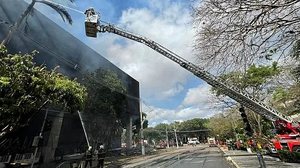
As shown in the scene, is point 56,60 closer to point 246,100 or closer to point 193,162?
point 193,162

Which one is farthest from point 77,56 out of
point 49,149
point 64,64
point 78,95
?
point 78,95

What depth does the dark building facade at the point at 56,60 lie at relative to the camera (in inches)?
888

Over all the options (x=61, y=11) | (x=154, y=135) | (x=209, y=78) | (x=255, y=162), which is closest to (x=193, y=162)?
(x=255, y=162)

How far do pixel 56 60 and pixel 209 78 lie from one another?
50.9ft

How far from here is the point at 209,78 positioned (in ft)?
56.4

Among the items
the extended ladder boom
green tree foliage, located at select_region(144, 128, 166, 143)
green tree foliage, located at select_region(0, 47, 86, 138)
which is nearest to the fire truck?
the extended ladder boom

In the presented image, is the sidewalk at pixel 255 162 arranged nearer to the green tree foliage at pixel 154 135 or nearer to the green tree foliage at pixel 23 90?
the green tree foliage at pixel 23 90

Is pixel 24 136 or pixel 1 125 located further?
pixel 24 136

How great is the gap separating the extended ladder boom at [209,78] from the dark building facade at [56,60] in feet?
17.5

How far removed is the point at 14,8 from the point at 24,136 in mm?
9434

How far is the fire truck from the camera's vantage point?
17.3 m

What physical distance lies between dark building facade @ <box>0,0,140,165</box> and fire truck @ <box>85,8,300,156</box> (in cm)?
473

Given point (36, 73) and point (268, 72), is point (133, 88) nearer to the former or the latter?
point (268, 72)

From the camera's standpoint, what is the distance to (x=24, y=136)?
75.2ft
